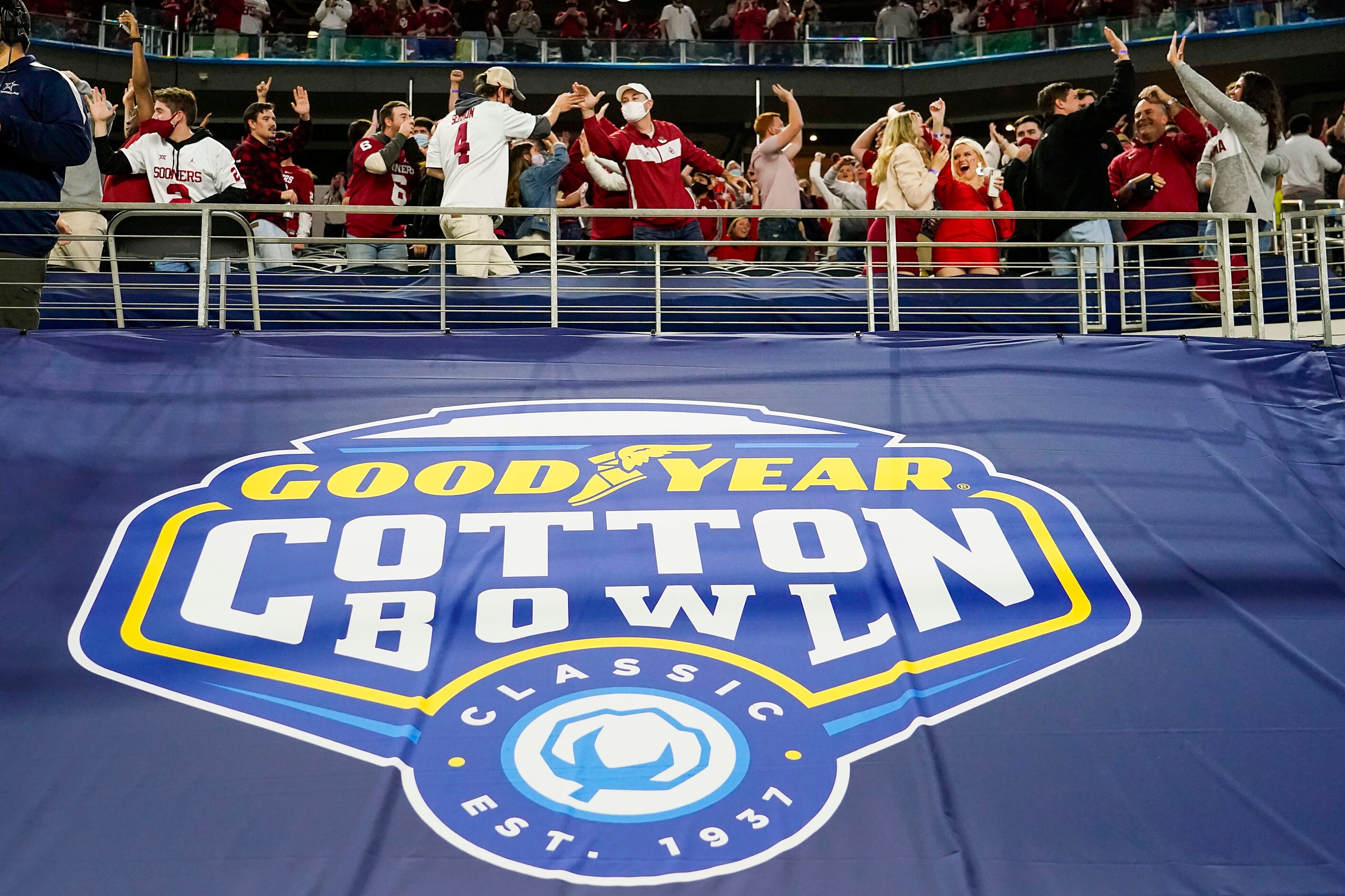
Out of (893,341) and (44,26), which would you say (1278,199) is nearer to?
(893,341)

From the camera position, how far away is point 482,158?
6.59 metres

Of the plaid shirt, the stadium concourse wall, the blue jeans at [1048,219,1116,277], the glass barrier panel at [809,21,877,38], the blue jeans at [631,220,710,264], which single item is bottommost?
the blue jeans at [1048,219,1116,277]

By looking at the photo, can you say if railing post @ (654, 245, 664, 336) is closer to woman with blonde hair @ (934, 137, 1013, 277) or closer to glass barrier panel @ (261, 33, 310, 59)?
woman with blonde hair @ (934, 137, 1013, 277)

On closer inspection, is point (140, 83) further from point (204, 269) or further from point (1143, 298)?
point (1143, 298)

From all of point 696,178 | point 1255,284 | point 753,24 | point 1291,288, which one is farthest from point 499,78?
point 753,24

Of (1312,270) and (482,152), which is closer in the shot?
(482,152)

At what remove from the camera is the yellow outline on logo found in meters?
3.84

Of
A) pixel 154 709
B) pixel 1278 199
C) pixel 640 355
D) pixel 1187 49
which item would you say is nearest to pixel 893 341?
pixel 640 355

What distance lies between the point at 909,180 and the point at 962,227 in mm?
413

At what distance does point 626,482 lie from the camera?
4.74m

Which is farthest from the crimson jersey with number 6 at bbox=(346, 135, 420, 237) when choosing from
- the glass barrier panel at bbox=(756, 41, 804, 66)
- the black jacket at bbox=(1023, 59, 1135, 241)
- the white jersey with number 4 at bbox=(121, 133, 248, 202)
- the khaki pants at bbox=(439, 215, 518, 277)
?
the glass barrier panel at bbox=(756, 41, 804, 66)

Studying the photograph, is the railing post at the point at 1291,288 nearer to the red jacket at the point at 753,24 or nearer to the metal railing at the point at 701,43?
the metal railing at the point at 701,43

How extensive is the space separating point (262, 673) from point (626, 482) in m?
1.49

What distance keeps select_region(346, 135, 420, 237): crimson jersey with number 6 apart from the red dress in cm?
305
